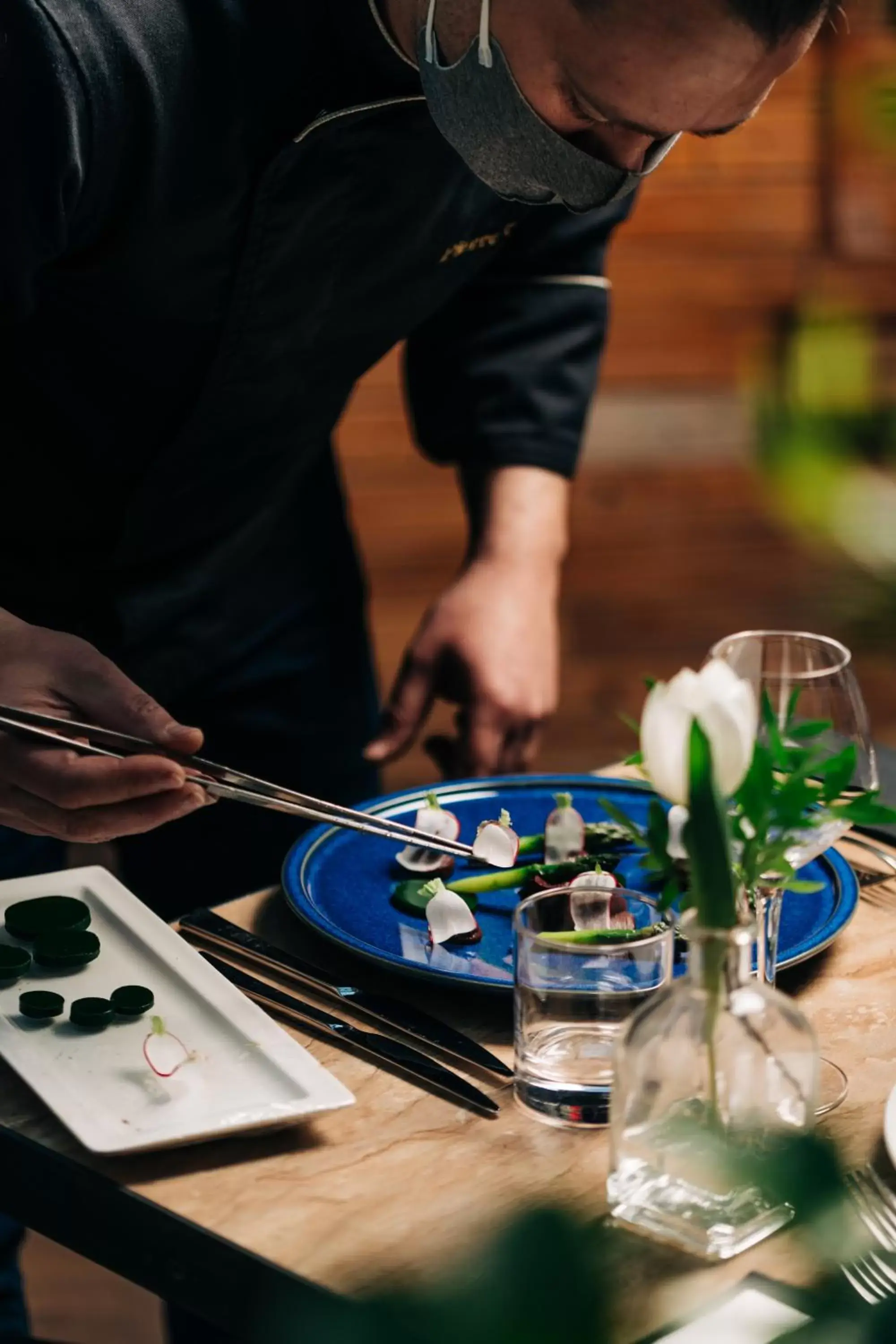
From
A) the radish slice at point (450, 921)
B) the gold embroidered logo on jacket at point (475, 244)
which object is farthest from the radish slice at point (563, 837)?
the gold embroidered logo on jacket at point (475, 244)

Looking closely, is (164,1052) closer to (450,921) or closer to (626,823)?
(450,921)

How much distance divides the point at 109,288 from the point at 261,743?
546 millimetres

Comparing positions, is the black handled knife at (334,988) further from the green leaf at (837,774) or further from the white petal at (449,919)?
the green leaf at (837,774)

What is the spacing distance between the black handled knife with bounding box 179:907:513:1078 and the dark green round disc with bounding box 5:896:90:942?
0.08 m

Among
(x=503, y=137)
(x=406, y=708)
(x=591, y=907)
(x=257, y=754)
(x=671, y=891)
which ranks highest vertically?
(x=503, y=137)

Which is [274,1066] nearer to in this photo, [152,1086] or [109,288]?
[152,1086]

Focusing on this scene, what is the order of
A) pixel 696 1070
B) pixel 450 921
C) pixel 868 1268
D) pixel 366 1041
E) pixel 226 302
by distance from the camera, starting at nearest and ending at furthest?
pixel 868 1268, pixel 696 1070, pixel 366 1041, pixel 450 921, pixel 226 302

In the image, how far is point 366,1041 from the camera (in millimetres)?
843

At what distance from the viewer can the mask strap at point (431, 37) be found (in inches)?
40.9

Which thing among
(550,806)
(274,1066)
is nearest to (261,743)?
(550,806)

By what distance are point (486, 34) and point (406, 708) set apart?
0.64 meters

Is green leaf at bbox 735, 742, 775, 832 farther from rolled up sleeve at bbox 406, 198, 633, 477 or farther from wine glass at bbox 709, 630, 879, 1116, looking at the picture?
rolled up sleeve at bbox 406, 198, 633, 477

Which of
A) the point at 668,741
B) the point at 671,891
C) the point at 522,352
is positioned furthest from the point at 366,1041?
the point at 522,352

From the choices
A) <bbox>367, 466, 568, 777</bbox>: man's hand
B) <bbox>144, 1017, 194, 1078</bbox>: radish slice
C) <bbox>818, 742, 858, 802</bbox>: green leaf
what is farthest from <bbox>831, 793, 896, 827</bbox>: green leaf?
<bbox>367, 466, 568, 777</bbox>: man's hand
